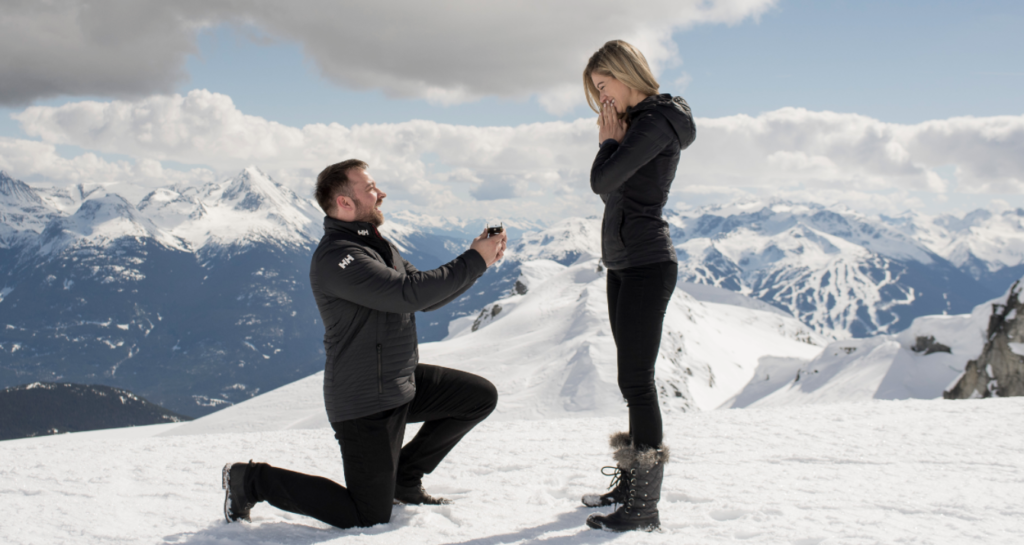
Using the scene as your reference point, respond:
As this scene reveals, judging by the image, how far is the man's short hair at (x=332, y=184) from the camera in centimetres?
452

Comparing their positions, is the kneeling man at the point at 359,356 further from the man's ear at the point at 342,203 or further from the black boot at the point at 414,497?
the black boot at the point at 414,497

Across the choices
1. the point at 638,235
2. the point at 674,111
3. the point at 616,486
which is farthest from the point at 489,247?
the point at 616,486

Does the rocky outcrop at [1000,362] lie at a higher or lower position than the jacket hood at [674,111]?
lower

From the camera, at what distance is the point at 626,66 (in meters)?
4.21

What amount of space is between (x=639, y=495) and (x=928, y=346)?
37112 millimetres

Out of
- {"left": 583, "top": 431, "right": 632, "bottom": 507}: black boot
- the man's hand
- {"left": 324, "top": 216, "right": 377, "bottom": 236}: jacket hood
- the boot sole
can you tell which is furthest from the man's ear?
the boot sole

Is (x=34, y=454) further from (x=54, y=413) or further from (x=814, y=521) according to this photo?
(x=54, y=413)

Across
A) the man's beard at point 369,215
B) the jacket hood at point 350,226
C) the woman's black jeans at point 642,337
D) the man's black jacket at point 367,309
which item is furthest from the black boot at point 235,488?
the woman's black jeans at point 642,337

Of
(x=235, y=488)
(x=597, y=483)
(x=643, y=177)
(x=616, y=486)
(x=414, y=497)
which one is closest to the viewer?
(x=643, y=177)

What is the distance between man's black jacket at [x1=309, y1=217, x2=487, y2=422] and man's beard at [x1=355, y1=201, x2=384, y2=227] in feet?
0.36

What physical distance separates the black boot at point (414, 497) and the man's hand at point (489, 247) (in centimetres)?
217

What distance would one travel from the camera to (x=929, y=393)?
2961 centimetres

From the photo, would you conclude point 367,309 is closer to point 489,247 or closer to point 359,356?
point 359,356

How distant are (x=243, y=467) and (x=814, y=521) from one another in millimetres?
4427
